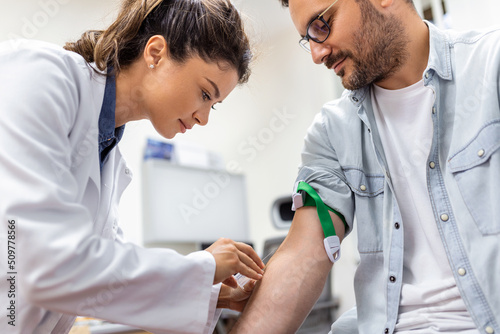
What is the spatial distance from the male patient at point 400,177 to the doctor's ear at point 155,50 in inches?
16.6

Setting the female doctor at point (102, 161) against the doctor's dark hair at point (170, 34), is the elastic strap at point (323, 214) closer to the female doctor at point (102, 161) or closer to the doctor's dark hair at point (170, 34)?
the female doctor at point (102, 161)

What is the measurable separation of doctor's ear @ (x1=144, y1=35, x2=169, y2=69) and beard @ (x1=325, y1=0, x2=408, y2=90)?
48cm

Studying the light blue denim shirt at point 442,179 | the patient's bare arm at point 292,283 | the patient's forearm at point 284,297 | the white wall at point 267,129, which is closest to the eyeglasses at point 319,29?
the light blue denim shirt at point 442,179

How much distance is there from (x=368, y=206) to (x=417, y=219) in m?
0.13

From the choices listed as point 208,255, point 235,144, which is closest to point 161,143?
point 235,144

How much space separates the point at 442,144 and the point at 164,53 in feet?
2.48

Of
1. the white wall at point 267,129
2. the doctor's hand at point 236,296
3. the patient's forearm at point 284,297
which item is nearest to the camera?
the patient's forearm at point 284,297

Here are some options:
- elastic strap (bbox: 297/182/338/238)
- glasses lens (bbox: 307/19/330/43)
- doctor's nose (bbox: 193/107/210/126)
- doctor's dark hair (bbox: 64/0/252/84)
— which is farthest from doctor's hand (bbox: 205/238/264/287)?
glasses lens (bbox: 307/19/330/43)

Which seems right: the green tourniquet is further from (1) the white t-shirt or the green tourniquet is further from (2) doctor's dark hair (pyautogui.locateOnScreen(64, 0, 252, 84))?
(2) doctor's dark hair (pyautogui.locateOnScreen(64, 0, 252, 84))

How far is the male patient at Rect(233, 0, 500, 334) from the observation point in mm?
1106

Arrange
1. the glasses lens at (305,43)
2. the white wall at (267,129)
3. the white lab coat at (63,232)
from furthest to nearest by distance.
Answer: the white wall at (267,129), the glasses lens at (305,43), the white lab coat at (63,232)

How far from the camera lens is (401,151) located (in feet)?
4.25

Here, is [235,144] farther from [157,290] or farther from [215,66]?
[157,290]

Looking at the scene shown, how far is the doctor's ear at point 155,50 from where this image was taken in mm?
1265
